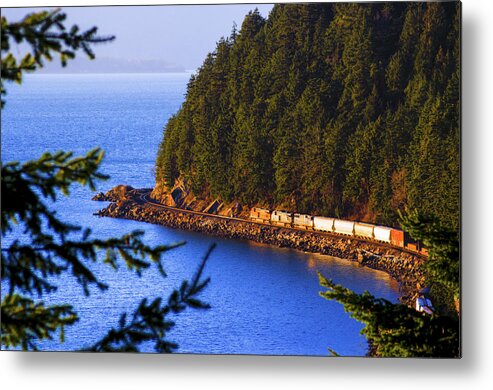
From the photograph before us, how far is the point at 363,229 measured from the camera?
4.84 m

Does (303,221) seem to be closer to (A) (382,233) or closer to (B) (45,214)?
(A) (382,233)

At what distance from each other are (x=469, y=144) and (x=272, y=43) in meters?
1.17

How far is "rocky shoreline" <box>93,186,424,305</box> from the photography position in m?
4.73

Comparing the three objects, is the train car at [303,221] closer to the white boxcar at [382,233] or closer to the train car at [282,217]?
the train car at [282,217]

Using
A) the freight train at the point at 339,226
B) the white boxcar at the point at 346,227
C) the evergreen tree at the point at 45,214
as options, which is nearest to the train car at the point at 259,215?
the freight train at the point at 339,226

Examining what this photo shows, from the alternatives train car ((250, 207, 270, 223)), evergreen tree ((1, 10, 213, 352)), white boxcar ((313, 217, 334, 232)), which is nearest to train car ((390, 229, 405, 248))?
white boxcar ((313, 217, 334, 232))

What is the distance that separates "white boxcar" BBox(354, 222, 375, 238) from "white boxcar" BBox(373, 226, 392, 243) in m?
0.02

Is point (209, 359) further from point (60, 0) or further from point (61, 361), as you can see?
point (60, 0)

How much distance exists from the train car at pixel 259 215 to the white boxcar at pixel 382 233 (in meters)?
0.55

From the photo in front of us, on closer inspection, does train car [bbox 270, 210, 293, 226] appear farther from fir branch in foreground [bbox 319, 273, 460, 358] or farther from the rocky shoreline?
fir branch in foreground [bbox 319, 273, 460, 358]

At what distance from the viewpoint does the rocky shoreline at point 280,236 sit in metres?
4.73

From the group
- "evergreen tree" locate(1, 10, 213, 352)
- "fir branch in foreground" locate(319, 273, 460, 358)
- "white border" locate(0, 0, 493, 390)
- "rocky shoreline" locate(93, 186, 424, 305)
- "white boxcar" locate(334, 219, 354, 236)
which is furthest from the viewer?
"white boxcar" locate(334, 219, 354, 236)

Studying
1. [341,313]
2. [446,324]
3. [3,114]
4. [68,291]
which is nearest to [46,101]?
[3,114]

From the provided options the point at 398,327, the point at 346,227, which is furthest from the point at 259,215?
the point at 398,327
